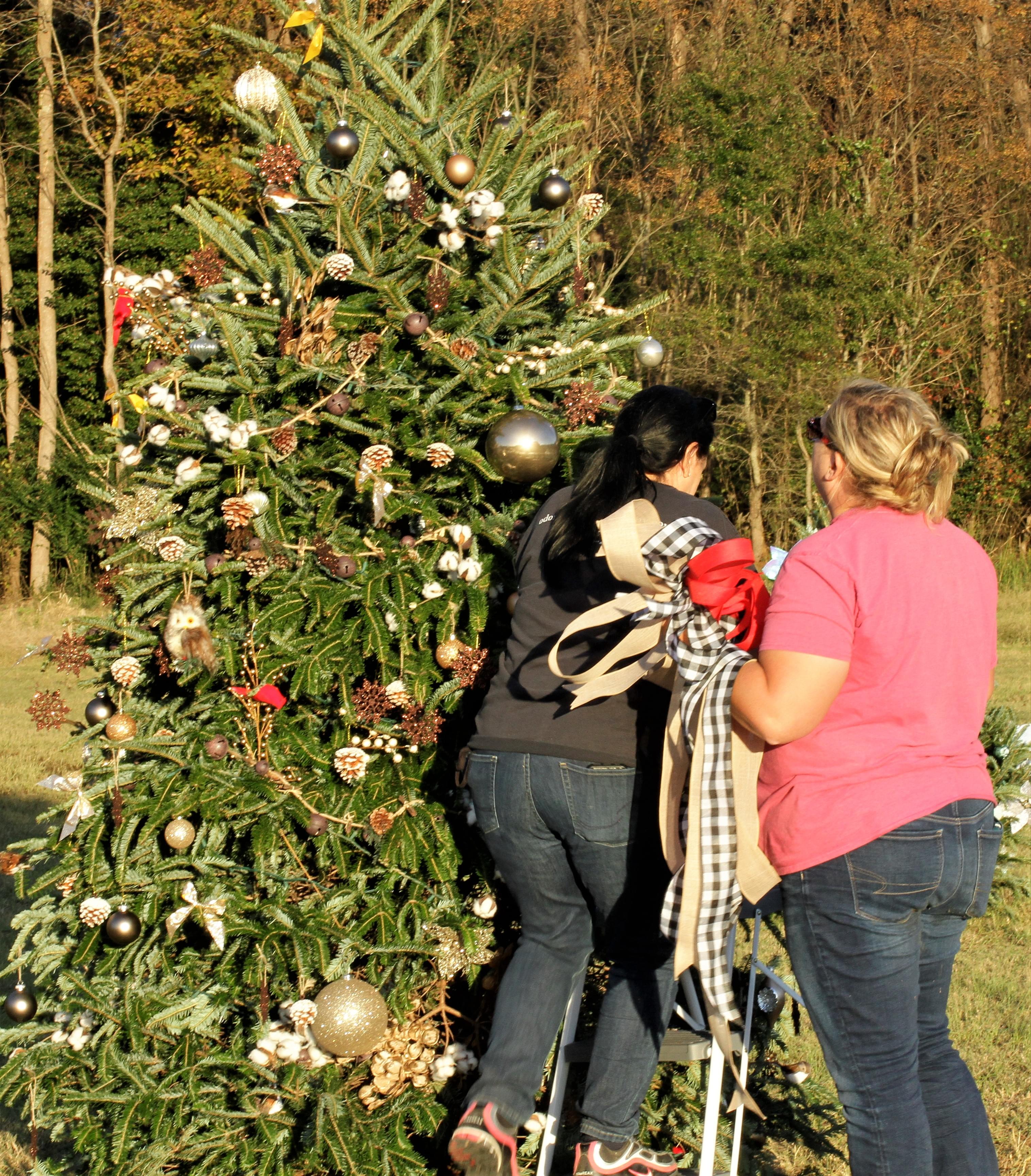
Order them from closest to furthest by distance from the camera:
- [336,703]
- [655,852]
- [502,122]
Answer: [655,852] → [336,703] → [502,122]

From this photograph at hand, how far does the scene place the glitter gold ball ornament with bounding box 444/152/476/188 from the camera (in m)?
3.15

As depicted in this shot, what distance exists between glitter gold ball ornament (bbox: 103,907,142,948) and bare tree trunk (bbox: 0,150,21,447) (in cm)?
1659

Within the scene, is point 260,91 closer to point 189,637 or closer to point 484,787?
point 189,637

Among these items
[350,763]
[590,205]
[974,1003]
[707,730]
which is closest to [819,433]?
[707,730]

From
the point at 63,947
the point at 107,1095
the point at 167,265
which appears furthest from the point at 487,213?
the point at 167,265

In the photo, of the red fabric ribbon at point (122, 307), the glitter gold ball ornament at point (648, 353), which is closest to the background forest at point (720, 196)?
the red fabric ribbon at point (122, 307)

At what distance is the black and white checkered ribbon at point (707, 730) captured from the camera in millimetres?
2314

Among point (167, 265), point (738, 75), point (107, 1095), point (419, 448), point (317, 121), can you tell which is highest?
point (738, 75)

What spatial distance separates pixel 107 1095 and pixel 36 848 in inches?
30.2

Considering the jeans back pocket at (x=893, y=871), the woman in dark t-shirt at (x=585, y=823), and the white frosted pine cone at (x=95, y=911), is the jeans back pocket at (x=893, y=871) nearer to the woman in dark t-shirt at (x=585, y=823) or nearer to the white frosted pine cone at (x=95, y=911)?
the woman in dark t-shirt at (x=585, y=823)

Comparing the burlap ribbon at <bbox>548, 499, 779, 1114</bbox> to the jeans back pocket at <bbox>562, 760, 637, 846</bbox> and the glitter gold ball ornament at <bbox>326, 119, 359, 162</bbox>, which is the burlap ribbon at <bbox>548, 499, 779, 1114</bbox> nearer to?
the jeans back pocket at <bbox>562, 760, 637, 846</bbox>

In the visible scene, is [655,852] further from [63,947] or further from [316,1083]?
[63,947]

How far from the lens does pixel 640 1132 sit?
3.18 metres

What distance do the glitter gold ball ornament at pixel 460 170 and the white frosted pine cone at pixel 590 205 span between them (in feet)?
1.48
